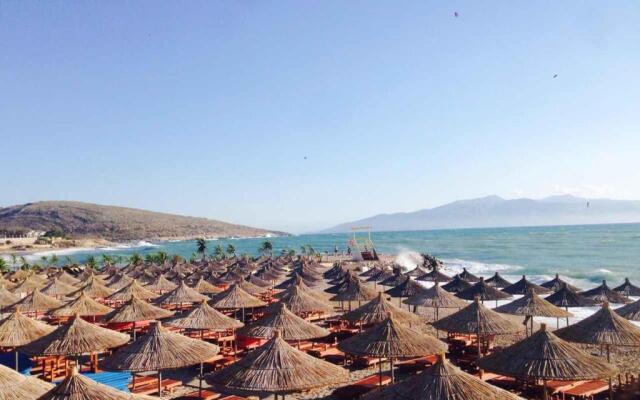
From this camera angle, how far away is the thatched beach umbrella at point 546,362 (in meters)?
8.83

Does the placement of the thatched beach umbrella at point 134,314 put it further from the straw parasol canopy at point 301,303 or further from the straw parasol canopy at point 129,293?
the straw parasol canopy at point 129,293

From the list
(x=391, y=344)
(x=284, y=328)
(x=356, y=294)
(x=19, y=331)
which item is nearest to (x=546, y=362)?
(x=391, y=344)

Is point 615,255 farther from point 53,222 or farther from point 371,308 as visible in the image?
point 53,222

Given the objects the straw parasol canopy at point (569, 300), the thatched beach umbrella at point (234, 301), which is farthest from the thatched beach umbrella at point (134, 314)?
the straw parasol canopy at point (569, 300)

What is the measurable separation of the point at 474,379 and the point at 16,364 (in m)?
11.6

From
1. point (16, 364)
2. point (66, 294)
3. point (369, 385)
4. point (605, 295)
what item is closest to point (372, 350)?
point (369, 385)

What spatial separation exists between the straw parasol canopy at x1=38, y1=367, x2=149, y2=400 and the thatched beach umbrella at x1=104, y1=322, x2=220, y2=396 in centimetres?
330

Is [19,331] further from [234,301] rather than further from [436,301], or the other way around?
[436,301]

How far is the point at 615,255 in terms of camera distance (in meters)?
67.4

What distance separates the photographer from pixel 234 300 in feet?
57.5

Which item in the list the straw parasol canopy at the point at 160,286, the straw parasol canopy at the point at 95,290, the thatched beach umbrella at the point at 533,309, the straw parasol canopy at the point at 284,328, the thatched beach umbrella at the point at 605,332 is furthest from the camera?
the straw parasol canopy at the point at 160,286

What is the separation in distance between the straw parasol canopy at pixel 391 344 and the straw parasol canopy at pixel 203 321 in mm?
4372

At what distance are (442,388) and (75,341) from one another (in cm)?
854

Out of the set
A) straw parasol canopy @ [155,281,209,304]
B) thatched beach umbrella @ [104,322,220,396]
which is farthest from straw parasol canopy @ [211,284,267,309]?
thatched beach umbrella @ [104,322,220,396]
